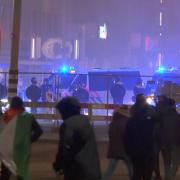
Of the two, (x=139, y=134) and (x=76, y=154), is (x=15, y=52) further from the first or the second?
(x=76, y=154)

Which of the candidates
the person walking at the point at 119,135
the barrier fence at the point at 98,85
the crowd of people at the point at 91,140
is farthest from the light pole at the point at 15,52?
the person walking at the point at 119,135

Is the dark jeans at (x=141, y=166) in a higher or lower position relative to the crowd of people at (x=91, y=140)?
lower

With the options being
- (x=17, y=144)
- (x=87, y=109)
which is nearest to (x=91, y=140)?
(x=17, y=144)

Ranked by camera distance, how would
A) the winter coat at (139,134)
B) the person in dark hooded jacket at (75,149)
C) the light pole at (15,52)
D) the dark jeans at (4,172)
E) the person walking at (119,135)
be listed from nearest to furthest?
1. the person in dark hooded jacket at (75,149)
2. the dark jeans at (4,172)
3. the winter coat at (139,134)
4. the person walking at (119,135)
5. the light pole at (15,52)

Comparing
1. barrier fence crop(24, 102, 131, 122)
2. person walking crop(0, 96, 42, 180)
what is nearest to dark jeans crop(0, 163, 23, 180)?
person walking crop(0, 96, 42, 180)

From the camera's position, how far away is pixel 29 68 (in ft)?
211

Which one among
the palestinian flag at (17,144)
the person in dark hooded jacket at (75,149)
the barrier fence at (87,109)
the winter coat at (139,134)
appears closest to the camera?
the person in dark hooded jacket at (75,149)

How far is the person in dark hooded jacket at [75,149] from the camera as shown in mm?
6422

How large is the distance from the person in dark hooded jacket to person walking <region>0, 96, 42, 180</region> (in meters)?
1.66

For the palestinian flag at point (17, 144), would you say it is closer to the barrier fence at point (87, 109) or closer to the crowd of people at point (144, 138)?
the crowd of people at point (144, 138)

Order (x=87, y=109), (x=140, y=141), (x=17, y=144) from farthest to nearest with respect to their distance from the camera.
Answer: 1. (x=87, y=109)
2. (x=140, y=141)
3. (x=17, y=144)

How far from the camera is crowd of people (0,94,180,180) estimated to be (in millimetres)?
6449

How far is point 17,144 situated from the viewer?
807cm

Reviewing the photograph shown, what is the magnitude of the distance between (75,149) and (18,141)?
1865 mm
